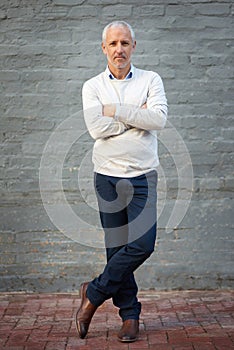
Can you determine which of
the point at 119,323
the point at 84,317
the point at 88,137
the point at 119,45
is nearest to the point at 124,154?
the point at 119,45

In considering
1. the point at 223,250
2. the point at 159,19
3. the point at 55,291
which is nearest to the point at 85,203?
the point at 55,291

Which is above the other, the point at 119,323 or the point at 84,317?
the point at 84,317

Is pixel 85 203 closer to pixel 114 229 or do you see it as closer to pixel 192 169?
pixel 192 169

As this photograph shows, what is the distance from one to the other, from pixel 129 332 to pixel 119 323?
53cm

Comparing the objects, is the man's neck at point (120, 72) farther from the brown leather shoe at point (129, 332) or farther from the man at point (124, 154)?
the brown leather shoe at point (129, 332)

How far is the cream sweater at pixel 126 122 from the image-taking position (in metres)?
4.00

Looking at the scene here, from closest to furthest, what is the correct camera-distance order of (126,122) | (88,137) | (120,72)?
(126,122), (120,72), (88,137)

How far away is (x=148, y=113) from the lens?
13.1 feet

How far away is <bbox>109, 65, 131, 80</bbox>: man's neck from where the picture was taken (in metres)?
4.12

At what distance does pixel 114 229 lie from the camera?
13.8 ft

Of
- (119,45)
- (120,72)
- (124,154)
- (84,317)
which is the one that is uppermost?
(119,45)

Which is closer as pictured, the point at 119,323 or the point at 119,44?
the point at 119,44

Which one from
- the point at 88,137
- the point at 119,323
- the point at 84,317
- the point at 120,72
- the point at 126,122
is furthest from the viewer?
the point at 88,137

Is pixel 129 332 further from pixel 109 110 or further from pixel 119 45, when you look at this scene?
pixel 119 45
